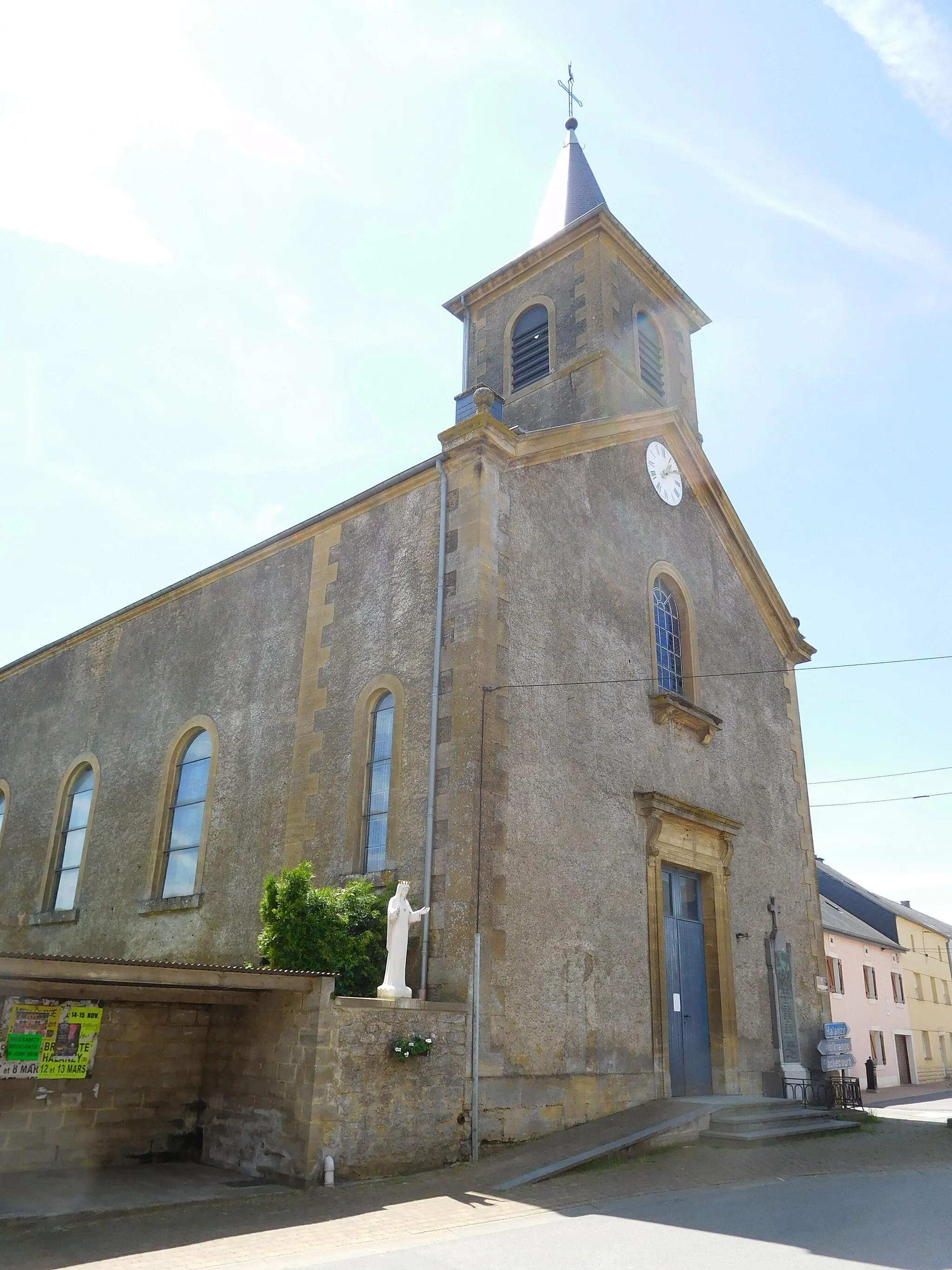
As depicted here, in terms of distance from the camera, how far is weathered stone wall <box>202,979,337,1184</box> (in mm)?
8344

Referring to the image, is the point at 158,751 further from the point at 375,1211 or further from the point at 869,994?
the point at 869,994

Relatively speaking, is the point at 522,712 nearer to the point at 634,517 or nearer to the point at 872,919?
the point at 634,517

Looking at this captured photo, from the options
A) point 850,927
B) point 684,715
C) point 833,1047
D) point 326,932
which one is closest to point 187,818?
point 326,932

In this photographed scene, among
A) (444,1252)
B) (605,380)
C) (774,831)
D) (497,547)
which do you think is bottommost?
(444,1252)

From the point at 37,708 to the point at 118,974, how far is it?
11716 mm

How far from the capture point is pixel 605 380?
1566cm

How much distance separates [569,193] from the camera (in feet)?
62.3

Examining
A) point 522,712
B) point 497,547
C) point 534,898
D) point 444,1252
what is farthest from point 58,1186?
point 497,547

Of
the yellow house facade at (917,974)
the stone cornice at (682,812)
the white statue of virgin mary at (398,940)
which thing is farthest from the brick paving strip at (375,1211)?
the yellow house facade at (917,974)

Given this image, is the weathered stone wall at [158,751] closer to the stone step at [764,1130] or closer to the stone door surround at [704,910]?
the stone door surround at [704,910]

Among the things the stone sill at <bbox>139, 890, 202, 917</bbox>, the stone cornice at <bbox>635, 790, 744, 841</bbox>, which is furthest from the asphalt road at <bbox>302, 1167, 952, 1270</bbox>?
the stone sill at <bbox>139, 890, 202, 917</bbox>

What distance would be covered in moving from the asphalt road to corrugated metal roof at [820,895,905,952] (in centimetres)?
2055

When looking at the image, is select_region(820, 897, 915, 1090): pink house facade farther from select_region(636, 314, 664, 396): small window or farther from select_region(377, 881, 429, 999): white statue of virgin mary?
select_region(377, 881, 429, 999): white statue of virgin mary

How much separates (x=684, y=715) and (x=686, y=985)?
3525mm
